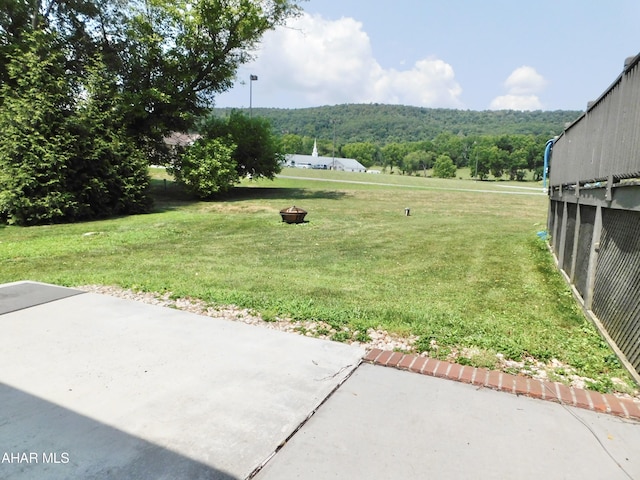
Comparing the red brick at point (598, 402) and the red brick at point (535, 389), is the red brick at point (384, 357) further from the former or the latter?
the red brick at point (598, 402)

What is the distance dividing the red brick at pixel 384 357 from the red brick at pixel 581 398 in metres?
1.28

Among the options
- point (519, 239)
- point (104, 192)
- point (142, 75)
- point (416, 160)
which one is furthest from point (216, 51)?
point (416, 160)

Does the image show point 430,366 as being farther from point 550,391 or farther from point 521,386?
point 550,391

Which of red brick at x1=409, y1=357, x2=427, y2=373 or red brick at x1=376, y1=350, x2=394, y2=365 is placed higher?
red brick at x1=409, y1=357, x2=427, y2=373

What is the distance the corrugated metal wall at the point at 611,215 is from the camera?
10.1ft

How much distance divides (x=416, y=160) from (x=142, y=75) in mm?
92155

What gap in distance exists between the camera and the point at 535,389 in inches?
109

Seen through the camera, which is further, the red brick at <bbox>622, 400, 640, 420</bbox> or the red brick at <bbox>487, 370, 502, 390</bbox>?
the red brick at <bbox>487, 370, 502, 390</bbox>

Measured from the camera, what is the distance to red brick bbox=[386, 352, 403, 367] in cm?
313

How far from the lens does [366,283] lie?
5.76m

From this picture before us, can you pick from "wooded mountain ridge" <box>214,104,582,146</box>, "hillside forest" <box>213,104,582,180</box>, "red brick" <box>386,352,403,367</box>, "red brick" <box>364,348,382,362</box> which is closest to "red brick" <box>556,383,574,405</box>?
"red brick" <box>386,352,403,367</box>

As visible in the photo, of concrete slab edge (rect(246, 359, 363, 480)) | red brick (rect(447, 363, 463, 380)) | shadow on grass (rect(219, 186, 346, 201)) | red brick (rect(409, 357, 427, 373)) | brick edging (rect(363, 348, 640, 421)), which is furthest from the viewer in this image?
shadow on grass (rect(219, 186, 346, 201))

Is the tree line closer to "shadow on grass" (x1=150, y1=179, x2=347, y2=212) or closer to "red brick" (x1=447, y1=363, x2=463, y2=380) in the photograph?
"shadow on grass" (x1=150, y1=179, x2=347, y2=212)

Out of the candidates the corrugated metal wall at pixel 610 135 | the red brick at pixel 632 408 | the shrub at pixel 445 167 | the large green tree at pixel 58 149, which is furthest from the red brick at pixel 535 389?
the shrub at pixel 445 167
